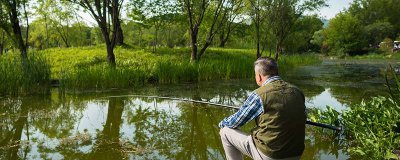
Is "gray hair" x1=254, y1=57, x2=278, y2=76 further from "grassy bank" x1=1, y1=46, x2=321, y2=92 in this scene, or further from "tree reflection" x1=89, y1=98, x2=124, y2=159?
"grassy bank" x1=1, y1=46, x2=321, y2=92

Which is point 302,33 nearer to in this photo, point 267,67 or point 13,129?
point 13,129

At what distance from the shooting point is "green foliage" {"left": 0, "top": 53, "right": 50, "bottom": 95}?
9938mm

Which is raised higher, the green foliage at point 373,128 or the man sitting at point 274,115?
the man sitting at point 274,115

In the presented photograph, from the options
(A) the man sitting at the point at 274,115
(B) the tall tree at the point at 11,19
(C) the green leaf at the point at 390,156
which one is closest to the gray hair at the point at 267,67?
(A) the man sitting at the point at 274,115

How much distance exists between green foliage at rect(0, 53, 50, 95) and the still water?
0.44 m

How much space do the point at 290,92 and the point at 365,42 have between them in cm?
5386

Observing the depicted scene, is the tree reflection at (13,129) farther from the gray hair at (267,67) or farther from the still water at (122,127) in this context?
the gray hair at (267,67)

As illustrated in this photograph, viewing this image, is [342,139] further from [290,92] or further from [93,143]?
[93,143]

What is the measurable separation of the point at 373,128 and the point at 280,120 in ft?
7.97

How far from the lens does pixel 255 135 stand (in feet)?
11.0

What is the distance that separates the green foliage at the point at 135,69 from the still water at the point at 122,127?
1.03 meters

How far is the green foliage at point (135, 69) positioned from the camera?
1226 cm

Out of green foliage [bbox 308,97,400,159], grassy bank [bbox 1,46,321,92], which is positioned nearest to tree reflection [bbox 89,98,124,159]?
green foliage [bbox 308,97,400,159]

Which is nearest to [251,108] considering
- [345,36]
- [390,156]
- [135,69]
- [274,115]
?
[274,115]
